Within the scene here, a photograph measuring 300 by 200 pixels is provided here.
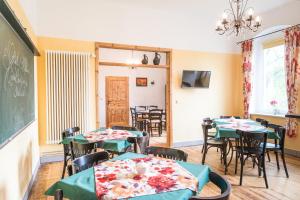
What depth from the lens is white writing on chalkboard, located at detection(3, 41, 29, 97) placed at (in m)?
1.85

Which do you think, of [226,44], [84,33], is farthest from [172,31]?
[84,33]

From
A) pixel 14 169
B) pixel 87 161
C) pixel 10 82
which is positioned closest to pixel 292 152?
A: pixel 87 161

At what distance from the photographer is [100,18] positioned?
467cm

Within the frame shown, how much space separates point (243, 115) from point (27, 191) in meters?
5.07

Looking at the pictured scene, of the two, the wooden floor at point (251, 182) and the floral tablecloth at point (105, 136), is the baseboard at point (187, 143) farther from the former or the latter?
the floral tablecloth at point (105, 136)

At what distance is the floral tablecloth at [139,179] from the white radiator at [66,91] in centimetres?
283

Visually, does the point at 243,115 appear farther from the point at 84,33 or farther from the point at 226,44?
the point at 84,33

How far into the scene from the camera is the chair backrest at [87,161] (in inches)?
70.4

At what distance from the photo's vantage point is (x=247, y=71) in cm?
563

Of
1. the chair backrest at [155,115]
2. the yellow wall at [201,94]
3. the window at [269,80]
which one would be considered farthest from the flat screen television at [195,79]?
the chair backrest at [155,115]

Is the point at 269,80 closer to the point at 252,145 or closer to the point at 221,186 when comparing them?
the point at 252,145

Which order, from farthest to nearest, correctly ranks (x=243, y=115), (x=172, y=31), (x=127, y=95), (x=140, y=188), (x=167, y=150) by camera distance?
(x=127, y=95) → (x=243, y=115) → (x=172, y=31) → (x=167, y=150) → (x=140, y=188)

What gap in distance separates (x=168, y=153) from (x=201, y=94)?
3.85 metres

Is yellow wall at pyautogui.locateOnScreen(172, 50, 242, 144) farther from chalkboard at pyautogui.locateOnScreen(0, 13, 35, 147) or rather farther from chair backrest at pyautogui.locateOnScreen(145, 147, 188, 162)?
chalkboard at pyautogui.locateOnScreen(0, 13, 35, 147)
